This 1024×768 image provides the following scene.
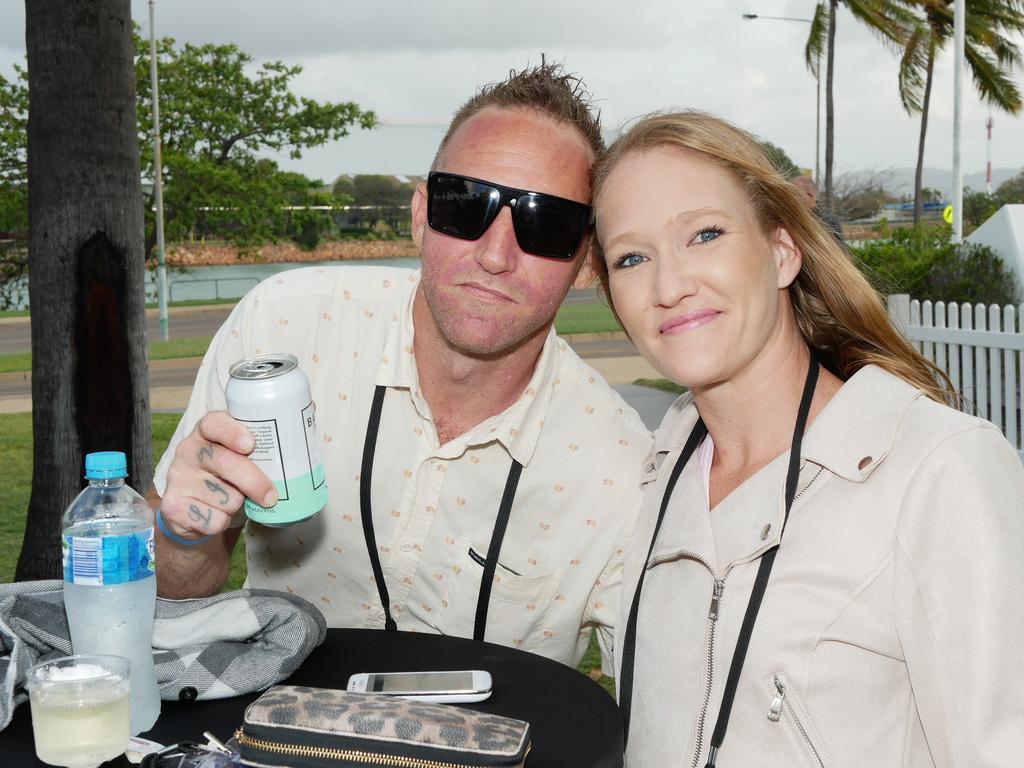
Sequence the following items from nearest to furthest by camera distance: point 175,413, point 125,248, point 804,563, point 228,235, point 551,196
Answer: point 804,563 → point 551,196 → point 125,248 → point 175,413 → point 228,235

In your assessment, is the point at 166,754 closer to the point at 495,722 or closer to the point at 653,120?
the point at 495,722

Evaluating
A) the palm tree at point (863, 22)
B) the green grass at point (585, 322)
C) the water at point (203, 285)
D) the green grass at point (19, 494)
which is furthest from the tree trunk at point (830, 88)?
the green grass at point (19, 494)

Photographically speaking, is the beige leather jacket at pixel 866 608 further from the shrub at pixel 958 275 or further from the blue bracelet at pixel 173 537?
the shrub at pixel 958 275

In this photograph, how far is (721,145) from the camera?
2465 millimetres

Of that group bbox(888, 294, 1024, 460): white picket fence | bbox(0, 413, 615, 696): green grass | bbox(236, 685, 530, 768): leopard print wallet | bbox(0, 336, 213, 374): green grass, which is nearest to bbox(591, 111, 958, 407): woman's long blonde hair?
bbox(236, 685, 530, 768): leopard print wallet

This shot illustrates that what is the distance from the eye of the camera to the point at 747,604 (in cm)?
222

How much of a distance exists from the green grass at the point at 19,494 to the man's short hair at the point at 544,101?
2106 mm

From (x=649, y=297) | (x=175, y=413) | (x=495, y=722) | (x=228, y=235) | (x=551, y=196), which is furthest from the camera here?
(x=228, y=235)

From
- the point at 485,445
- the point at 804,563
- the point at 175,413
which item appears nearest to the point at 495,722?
the point at 804,563

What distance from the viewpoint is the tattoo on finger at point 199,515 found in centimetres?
221

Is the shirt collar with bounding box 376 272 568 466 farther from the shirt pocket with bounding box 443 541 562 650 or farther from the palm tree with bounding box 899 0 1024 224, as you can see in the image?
the palm tree with bounding box 899 0 1024 224

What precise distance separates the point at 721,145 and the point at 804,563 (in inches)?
38.1

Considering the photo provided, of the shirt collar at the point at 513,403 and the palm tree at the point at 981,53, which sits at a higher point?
the palm tree at the point at 981,53

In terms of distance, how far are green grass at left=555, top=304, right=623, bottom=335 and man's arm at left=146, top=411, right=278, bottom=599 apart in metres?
16.7
